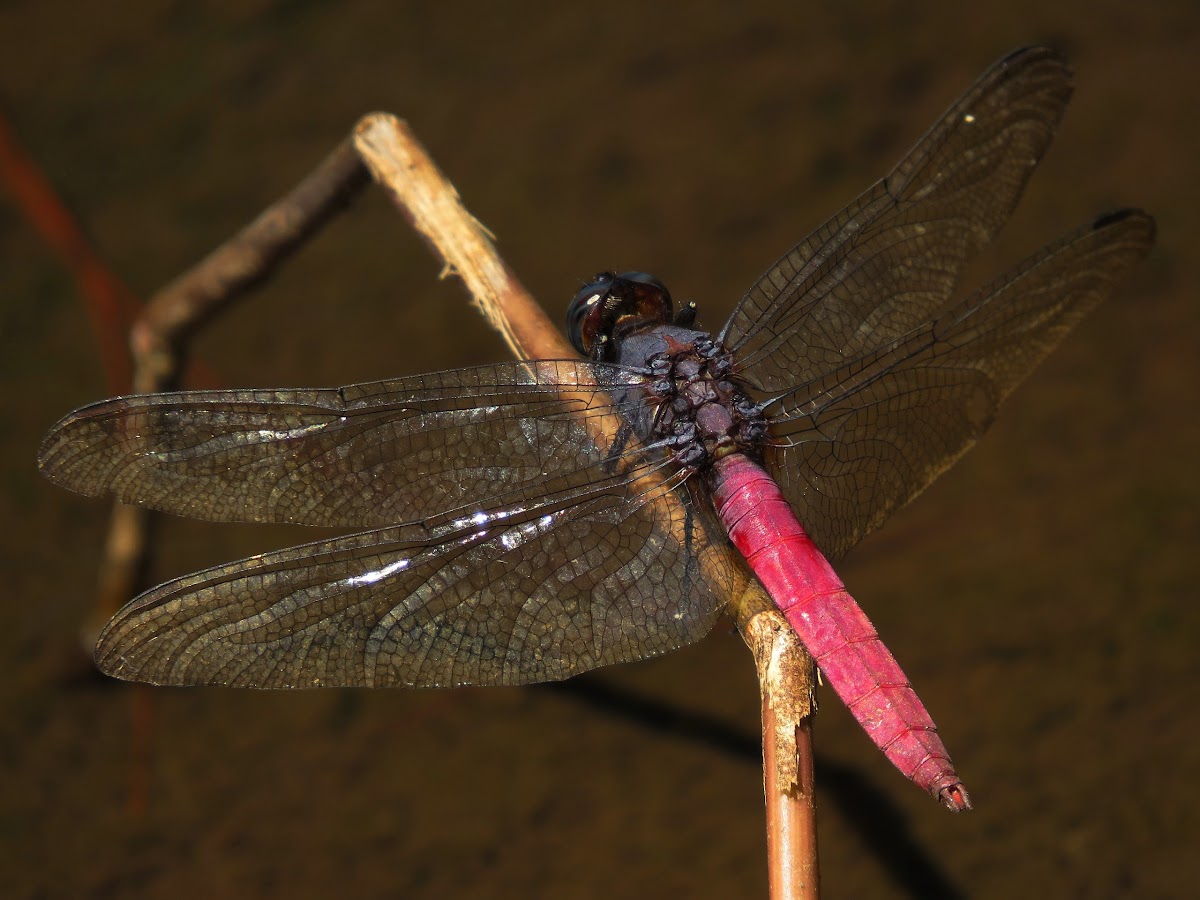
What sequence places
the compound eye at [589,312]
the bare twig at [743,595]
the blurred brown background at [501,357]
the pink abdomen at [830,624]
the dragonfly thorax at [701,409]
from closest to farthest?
the bare twig at [743,595], the pink abdomen at [830,624], the dragonfly thorax at [701,409], the compound eye at [589,312], the blurred brown background at [501,357]

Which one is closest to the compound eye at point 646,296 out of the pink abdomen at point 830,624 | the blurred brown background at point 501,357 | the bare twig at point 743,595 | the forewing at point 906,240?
the forewing at point 906,240

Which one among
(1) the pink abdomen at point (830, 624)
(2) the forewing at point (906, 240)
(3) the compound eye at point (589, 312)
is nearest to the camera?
(1) the pink abdomen at point (830, 624)

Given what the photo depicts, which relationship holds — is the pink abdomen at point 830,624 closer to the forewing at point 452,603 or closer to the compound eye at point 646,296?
the forewing at point 452,603

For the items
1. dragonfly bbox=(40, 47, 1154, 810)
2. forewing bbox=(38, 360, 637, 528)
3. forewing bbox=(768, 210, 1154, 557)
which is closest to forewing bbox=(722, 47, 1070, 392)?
dragonfly bbox=(40, 47, 1154, 810)

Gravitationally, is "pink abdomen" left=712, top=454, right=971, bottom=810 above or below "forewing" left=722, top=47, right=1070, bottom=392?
below

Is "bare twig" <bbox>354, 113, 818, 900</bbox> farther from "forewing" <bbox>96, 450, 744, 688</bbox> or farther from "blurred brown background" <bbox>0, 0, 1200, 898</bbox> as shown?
"blurred brown background" <bbox>0, 0, 1200, 898</bbox>

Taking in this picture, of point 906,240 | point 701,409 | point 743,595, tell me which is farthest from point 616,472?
point 906,240
